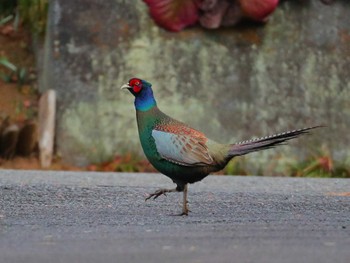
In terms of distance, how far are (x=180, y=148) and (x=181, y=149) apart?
0.02m

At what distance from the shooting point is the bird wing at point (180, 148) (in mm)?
7801

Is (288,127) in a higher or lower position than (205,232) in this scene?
higher

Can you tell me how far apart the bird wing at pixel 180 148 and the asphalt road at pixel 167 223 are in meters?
0.38

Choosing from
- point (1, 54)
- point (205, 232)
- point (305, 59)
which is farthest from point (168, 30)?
point (205, 232)

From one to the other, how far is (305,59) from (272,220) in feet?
27.5

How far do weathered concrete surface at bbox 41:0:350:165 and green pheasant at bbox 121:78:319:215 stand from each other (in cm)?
750

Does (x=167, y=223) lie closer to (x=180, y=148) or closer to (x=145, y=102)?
(x=180, y=148)

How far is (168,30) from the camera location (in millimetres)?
15656

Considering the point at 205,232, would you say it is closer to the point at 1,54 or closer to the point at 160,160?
the point at 160,160

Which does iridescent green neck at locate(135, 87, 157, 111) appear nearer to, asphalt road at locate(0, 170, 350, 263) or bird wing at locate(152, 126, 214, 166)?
bird wing at locate(152, 126, 214, 166)

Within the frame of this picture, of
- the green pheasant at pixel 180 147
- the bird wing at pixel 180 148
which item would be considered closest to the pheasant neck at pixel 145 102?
the green pheasant at pixel 180 147

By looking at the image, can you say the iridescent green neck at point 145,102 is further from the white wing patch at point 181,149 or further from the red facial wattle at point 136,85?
the white wing patch at point 181,149

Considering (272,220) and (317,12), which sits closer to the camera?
(272,220)

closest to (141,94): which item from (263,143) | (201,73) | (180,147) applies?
(180,147)
